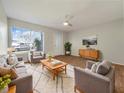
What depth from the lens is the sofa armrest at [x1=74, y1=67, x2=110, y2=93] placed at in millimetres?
1485

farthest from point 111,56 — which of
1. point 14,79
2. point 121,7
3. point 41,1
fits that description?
point 14,79

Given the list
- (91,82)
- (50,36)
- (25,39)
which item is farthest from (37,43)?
(91,82)

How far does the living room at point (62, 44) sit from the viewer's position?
189cm

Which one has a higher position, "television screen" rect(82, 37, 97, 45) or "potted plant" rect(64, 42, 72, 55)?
"television screen" rect(82, 37, 97, 45)

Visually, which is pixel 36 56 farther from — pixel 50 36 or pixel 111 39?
pixel 111 39

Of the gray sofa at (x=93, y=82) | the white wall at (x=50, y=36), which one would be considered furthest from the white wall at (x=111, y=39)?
the gray sofa at (x=93, y=82)

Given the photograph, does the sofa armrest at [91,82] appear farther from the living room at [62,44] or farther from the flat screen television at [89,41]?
the flat screen television at [89,41]

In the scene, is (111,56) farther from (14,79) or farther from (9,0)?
(9,0)

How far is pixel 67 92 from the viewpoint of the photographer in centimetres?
218

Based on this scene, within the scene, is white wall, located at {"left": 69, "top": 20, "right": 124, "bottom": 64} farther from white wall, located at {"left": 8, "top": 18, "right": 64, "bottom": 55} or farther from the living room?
white wall, located at {"left": 8, "top": 18, "right": 64, "bottom": 55}

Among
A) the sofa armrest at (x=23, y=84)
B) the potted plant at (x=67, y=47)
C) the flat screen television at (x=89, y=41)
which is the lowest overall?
the sofa armrest at (x=23, y=84)

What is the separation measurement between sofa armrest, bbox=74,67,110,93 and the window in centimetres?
478

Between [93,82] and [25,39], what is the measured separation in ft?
18.0

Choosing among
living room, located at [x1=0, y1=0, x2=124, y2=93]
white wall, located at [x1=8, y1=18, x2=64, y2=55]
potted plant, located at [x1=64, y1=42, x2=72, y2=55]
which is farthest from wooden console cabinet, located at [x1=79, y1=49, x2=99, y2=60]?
white wall, located at [x1=8, y1=18, x2=64, y2=55]
